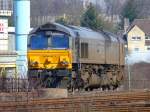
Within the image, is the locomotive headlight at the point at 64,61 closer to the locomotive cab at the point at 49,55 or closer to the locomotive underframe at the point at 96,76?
the locomotive cab at the point at 49,55

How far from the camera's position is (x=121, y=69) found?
1569 inches

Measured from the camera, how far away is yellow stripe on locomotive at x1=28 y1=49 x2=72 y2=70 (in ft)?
101

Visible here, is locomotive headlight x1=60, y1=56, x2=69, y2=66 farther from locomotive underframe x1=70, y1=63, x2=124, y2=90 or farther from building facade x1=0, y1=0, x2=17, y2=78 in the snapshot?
building facade x1=0, y1=0, x2=17, y2=78

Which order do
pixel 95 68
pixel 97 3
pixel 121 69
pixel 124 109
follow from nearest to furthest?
pixel 124 109
pixel 95 68
pixel 121 69
pixel 97 3

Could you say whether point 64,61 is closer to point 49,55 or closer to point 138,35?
point 49,55

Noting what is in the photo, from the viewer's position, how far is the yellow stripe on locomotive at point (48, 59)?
30.9 metres

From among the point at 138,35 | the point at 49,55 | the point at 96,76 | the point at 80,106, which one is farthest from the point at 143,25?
the point at 80,106

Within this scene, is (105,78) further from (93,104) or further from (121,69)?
(93,104)

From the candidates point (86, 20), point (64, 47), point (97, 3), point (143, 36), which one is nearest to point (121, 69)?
point (64, 47)

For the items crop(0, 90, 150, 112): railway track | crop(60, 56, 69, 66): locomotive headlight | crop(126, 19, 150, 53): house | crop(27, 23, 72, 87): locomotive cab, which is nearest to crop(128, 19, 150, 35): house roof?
crop(126, 19, 150, 53): house

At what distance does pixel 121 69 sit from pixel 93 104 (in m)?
19.4

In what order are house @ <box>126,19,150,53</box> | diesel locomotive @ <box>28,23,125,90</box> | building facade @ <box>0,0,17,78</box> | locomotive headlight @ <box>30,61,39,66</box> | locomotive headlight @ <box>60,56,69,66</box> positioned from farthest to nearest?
house @ <box>126,19,150,53</box> → building facade @ <box>0,0,17,78</box> → locomotive headlight @ <box>30,61,39,66</box> → diesel locomotive @ <box>28,23,125,90</box> → locomotive headlight @ <box>60,56,69,66</box>

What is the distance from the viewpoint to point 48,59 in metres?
31.1

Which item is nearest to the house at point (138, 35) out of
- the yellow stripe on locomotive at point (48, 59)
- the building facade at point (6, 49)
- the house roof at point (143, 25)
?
the house roof at point (143, 25)
